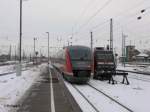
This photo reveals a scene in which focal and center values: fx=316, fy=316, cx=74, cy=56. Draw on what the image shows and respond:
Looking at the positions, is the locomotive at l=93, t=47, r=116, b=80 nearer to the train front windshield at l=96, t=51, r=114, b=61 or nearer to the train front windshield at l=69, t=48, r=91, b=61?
the train front windshield at l=96, t=51, r=114, b=61

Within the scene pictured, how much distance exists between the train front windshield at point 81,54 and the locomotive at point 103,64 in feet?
11.9

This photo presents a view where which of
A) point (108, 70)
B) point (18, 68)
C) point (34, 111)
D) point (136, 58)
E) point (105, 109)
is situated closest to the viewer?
point (34, 111)

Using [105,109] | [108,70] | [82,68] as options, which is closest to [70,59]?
[82,68]

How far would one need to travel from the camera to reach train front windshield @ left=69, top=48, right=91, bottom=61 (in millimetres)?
27531

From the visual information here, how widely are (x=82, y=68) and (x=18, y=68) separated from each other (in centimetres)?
1056

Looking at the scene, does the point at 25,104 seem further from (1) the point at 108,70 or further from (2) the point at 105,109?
(1) the point at 108,70

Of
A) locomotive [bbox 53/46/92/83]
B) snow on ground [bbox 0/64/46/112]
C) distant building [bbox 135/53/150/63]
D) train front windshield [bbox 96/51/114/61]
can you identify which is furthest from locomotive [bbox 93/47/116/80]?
distant building [bbox 135/53/150/63]

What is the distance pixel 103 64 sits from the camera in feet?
104

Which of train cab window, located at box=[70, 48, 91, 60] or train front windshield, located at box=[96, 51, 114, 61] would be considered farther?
train front windshield, located at box=[96, 51, 114, 61]

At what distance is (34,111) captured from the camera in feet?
39.4

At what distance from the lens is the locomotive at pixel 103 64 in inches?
1230

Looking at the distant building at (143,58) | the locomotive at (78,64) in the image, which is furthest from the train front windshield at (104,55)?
the distant building at (143,58)

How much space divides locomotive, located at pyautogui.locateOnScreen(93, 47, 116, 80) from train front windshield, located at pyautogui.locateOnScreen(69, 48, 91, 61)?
363 cm

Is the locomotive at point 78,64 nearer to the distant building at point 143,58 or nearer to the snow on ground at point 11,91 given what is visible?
the snow on ground at point 11,91
